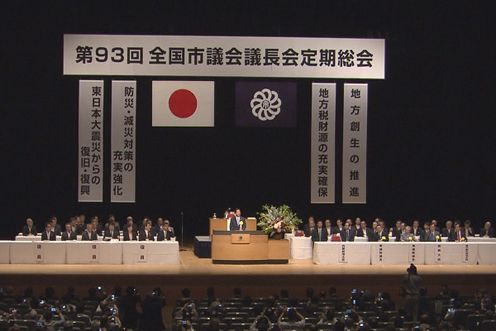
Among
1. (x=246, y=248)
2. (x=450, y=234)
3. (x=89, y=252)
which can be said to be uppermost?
(x=450, y=234)

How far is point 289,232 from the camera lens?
23.3m

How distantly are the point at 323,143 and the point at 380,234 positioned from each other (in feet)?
11.0

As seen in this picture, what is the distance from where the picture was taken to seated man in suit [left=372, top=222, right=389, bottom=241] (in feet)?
71.9

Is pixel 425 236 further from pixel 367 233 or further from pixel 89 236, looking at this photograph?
pixel 89 236

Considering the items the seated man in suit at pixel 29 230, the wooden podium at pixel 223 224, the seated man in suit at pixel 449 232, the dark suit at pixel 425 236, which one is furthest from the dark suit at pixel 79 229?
the seated man in suit at pixel 449 232

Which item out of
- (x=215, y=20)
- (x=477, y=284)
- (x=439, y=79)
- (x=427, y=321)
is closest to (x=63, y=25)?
(x=215, y=20)

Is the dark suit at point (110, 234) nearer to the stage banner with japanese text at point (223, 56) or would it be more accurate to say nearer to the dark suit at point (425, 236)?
the stage banner with japanese text at point (223, 56)

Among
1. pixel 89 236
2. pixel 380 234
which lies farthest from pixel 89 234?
pixel 380 234

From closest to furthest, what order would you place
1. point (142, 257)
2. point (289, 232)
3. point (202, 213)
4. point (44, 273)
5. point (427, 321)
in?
point (427, 321)
point (44, 273)
point (142, 257)
point (289, 232)
point (202, 213)

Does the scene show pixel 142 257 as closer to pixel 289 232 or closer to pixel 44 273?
pixel 44 273

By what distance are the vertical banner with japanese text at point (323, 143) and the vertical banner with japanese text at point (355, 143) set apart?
31cm

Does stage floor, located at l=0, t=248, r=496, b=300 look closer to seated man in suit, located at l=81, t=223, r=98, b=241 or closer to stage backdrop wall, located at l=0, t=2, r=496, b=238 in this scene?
seated man in suit, located at l=81, t=223, r=98, b=241

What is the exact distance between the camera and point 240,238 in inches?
832

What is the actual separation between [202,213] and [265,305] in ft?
42.3
